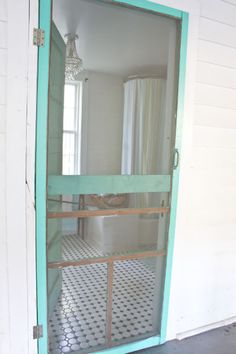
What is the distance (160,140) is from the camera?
1.81m


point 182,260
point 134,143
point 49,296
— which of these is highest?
point 134,143

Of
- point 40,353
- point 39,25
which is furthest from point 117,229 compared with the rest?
point 39,25

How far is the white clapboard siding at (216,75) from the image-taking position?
5.76ft

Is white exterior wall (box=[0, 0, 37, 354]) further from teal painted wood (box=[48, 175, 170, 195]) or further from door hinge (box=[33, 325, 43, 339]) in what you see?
teal painted wood (box=[48, 175, 170, 195])

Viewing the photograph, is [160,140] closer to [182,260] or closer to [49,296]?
[182,260]

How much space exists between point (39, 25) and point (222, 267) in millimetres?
1987

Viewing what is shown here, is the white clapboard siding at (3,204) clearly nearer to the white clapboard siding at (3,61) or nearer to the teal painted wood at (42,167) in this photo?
the white clapboard siding at (3,61)

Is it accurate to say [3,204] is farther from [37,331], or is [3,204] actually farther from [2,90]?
[37,331]

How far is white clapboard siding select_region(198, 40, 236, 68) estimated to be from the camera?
5.71 feet

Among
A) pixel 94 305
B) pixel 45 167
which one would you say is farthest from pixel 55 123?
pixel 94 305

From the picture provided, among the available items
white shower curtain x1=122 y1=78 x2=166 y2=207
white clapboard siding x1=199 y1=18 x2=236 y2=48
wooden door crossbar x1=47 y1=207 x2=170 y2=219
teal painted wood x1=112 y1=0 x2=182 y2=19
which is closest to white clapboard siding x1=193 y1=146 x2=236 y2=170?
white shower curtain x1=122 y1=78 x2=166 y2=207

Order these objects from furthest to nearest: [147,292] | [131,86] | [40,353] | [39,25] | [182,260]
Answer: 1. [147,292]
2. [182,260]
3. [131,86]
4. [40,353]
5. [39,25]

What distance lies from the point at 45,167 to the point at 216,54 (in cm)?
132

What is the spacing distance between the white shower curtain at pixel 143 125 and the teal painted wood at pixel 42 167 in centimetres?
52
